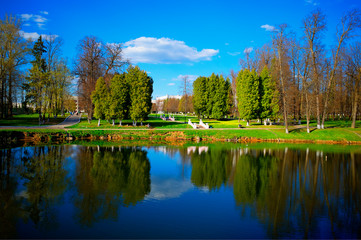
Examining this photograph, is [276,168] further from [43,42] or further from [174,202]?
[43,42]

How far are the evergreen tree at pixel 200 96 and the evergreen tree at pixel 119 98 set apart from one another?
2099 centimetres

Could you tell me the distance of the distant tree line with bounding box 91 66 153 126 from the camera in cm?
3966

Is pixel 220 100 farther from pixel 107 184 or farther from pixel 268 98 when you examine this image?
pixel 107 184

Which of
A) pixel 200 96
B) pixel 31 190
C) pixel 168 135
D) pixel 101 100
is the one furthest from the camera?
pixel 200 96

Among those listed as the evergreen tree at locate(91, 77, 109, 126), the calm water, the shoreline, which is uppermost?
the evergreen tree at locate(91, 77, 109, 126)

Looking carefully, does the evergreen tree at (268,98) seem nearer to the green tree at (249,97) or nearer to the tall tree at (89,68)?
the green tree at (249,97)

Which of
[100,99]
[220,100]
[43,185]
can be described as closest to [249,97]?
[220,100]

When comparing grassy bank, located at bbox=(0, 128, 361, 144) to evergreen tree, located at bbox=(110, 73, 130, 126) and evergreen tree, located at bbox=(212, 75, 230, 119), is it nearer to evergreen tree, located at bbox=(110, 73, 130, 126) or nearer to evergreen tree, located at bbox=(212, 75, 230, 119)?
evergreen tree, located at bbox=(110, 73, 130, 126)

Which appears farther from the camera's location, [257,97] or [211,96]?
[211,96]

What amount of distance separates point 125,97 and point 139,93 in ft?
7.99

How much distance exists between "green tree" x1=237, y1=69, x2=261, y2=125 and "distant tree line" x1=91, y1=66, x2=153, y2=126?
1649 centimetres

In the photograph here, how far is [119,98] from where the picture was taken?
3975cm

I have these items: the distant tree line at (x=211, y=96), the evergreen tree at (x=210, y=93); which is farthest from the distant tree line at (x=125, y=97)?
the evergreen tree at (x=210, y=93)

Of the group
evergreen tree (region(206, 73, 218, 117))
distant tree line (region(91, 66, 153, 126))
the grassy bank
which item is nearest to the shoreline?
the grassy bank
